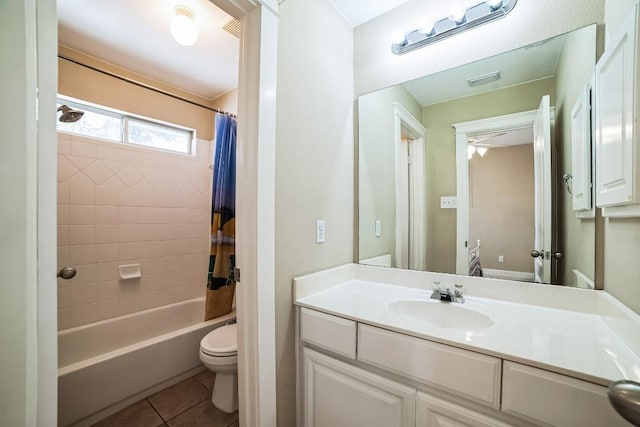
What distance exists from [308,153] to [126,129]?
1.95 meters

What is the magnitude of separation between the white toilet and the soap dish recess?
99 cm

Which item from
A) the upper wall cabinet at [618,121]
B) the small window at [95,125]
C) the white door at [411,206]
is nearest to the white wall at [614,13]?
the upper wall cabinet at [618,121]

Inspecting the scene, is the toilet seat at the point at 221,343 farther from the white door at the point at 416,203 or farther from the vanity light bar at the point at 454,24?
the vanity light bar at the point at 454,24

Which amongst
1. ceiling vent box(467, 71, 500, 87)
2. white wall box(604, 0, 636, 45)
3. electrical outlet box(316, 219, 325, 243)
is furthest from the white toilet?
white wall box(604, 0, 636, 45)

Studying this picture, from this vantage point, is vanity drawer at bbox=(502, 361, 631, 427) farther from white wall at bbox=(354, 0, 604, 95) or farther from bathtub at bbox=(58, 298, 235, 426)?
bathtub at bbox=(58, 298, 235, 426)

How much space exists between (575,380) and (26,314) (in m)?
1.34

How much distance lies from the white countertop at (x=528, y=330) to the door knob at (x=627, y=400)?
1.35 feet

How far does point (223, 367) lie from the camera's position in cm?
154

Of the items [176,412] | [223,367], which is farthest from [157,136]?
[176,412]

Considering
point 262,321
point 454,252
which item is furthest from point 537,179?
point 262,321

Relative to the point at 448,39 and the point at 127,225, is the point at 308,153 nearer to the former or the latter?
the point at 448,39

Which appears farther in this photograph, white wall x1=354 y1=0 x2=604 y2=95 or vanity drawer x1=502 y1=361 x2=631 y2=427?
white wall x1=354 y1=0 x2=604 y2=95

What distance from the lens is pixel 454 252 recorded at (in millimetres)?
1383

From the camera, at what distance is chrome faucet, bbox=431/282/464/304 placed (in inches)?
47.3
